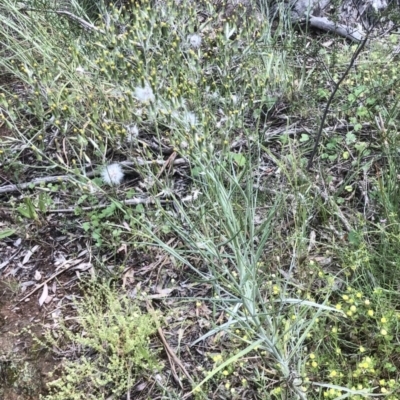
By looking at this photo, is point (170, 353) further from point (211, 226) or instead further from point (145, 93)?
point (145, 93)

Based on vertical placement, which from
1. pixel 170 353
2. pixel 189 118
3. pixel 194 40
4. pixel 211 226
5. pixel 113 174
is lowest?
pixel 170 353

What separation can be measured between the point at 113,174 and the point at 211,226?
63 cm

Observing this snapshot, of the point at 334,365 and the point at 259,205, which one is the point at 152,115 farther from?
the point at 334,365

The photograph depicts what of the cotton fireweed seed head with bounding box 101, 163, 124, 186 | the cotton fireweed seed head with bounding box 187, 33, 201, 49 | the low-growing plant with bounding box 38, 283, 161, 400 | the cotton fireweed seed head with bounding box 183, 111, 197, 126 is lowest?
the low-growing plant with bounding box 38, 283, 161, 400

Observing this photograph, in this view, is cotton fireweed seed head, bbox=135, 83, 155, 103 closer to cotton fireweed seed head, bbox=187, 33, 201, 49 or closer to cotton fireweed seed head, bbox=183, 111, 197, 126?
cotton fireweed seed head, bbox=183, 111, 197, 126

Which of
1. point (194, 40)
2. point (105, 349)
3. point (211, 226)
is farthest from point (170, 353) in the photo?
point (194, 40)

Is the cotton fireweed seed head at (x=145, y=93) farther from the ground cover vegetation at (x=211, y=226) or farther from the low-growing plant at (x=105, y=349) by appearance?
the low-growing plant at (x=105, y=349)

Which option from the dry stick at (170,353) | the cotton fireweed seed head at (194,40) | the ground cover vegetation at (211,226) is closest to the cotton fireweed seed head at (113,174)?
the ground cover vegetation at (211,226)

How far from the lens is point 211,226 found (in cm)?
206

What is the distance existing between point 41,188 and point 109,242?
17.9 inches

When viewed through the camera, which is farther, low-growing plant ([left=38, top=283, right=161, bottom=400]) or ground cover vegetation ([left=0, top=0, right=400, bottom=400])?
low-growing plant ([left=38, top=283, right=161, bottom=400])

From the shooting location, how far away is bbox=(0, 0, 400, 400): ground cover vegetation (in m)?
1.72

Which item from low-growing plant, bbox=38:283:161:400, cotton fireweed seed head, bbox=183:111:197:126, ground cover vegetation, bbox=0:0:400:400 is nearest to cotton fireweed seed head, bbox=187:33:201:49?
ground cover vegetation, bbox=0:0:400:400

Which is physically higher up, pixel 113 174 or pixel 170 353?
pixel 113 174
